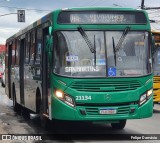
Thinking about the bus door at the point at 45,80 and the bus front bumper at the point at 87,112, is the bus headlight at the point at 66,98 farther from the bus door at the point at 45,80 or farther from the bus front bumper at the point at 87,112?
the bus door at the point at 45,80

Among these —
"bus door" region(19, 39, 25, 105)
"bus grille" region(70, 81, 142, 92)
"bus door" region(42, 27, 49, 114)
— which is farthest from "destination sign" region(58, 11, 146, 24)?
"bus door" region(19, 39, 25, 105)

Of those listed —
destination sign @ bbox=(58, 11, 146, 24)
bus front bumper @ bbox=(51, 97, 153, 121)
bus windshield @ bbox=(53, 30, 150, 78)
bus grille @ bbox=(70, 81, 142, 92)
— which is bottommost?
bus front bumper @ bbox=(51, 97, 153, 121)

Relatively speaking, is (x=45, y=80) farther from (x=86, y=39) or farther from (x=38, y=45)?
(x=86, y=39)

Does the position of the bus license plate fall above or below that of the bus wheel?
above

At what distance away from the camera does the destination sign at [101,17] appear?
11594mm

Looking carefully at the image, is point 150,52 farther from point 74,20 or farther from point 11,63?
point 11,63

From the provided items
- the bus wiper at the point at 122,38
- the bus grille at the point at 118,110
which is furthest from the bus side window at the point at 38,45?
the bus grille at the point at 118,110

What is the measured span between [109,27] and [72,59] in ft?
3.85

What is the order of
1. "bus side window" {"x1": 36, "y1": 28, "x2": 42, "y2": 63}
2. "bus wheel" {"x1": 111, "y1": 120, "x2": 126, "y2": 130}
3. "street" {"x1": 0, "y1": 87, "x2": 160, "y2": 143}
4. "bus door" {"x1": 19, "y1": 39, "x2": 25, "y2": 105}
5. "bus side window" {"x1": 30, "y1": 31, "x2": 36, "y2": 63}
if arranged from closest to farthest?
"street" {"x1": 0, "y1": 87, "x2": 160, "y2": 143}, "bus side window" {"x1": 36, "y1": 28, "x2": 42, "y2": 63}, "bus wheel" {"x1": 111, "y1": 120, "x2": 126, "y2": 130}, "bus side window" {"x1": 30, "y1": 31, "x2": 36, "y2": 63}, "bus door" {"x1": 19, "y1": 39, "x2": 25, "y2": 105}

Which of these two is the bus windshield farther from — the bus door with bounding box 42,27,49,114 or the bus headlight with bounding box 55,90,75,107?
the bus door with bounding box 42,27,49,114

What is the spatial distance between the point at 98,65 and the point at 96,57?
19 centimetres

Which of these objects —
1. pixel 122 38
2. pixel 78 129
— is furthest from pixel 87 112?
pixel 78 129

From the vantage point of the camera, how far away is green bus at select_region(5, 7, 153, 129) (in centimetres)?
1119

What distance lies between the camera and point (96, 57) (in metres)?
11.4
